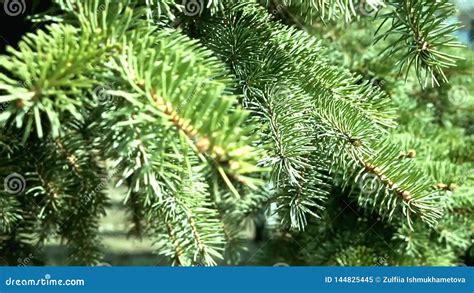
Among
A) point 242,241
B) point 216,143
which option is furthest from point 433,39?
point 242,241

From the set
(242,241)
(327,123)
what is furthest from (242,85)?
(242,241)

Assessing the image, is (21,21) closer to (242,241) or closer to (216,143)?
(216,143)

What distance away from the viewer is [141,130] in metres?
0.20

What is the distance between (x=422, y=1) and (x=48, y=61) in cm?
17

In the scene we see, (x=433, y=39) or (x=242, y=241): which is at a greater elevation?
(x=433, y=39)

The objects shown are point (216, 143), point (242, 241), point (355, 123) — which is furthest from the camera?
point (242, 241)

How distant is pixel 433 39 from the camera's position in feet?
0.86

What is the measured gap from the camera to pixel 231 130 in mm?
174

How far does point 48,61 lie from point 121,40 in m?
0.03

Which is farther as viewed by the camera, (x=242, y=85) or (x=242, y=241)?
(x=242, y=241)

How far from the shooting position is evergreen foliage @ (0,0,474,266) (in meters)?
0.19

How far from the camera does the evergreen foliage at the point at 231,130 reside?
0.62ft

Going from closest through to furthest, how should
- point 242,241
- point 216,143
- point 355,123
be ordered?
point 216,143 → point 355,123 → point 242,241

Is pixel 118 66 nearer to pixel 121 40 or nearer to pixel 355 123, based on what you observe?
A: pixel 121 40
